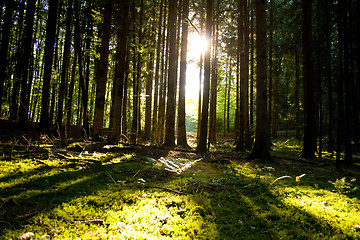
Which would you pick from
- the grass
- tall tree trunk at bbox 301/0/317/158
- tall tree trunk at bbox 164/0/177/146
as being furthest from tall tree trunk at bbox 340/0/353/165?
tall tree trunk at bbox 164/0/177/146

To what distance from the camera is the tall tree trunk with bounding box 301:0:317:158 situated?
10.1 meters

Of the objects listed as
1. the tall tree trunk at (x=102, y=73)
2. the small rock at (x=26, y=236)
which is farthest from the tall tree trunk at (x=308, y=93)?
the small rock at (x=26, y=236)

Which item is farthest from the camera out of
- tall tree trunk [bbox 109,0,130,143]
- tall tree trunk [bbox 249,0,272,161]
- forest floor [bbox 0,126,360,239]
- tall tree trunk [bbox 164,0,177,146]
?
tall tree trunk [bbox 164,0,177,146]

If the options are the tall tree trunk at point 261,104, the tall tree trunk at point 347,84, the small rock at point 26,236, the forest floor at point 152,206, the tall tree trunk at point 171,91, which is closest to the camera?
the small rock at point 26,236

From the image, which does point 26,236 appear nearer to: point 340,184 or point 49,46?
point 340,184

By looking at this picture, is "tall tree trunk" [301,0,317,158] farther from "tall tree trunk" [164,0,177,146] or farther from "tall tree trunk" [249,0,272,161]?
"tall tree trunk" [164,0,177,146]

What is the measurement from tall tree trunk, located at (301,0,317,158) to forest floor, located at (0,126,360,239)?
19.8 ft

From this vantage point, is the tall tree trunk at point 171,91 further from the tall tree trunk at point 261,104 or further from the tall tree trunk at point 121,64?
the tall tree trunk at point 261,104

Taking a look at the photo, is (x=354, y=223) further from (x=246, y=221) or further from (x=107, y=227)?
(x=107, y=227)

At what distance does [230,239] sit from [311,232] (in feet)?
3.94

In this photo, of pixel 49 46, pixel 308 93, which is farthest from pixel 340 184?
pixel 49 46

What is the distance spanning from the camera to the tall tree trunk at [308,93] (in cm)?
1010

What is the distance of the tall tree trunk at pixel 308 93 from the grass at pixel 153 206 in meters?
5.95

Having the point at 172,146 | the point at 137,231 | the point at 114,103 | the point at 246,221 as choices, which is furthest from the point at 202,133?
the point at 137,231
